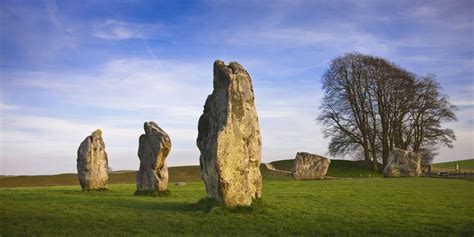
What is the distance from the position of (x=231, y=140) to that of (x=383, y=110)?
119ft

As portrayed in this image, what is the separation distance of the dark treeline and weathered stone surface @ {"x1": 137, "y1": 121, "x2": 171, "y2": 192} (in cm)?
2858

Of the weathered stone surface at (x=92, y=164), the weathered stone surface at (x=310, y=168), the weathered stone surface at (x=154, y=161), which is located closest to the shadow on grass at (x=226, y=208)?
the weathered stone surface at (x=154, y=161)

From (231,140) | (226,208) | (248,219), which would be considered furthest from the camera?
(231,140)

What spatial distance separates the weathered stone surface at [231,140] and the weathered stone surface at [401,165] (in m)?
27.6

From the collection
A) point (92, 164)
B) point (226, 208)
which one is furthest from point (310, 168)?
point (226, 208)

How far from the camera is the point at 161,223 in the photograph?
12.1m

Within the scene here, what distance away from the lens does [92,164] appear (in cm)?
2650

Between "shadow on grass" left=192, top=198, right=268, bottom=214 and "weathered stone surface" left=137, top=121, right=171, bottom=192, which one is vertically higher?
"weathered stone surface" left=137, top=121, right=171, bottom=192

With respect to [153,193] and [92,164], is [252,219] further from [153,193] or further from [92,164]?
[92,164]

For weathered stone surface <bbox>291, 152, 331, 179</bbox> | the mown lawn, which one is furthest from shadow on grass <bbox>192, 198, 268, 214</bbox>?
weathered stone surface <bbox>291, 152, 331, 179</bbox>

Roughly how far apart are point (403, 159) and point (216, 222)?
3207 centimetres

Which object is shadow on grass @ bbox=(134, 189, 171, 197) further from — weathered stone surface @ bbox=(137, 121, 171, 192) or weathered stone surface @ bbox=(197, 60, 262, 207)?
weathered stone surface @ bbox=(197, 60, 262, 207)

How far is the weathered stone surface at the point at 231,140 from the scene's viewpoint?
46.5 ft

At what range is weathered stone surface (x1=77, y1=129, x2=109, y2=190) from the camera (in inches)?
1034
